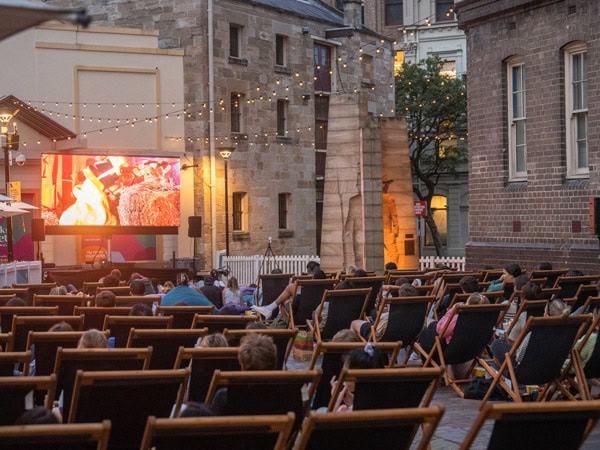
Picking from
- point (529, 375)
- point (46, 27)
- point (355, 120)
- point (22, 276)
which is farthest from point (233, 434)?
point (46, 27)

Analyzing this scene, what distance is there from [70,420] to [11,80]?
101 ft

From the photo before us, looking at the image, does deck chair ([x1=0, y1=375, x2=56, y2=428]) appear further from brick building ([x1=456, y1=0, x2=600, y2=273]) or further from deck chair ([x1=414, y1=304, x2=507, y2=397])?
brick building ([x1=456, y1=0, x2=600, y2=273])

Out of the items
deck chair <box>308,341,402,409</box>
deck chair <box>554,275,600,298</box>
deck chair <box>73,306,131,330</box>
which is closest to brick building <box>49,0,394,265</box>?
deck chair <box>554,275,600,298</box>

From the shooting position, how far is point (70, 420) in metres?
6.41

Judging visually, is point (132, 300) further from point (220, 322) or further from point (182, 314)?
point (220, 322)

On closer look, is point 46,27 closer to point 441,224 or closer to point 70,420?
point 441,224

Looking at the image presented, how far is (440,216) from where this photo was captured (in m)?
58.4

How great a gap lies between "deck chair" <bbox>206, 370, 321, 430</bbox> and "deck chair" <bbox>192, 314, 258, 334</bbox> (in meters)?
3.83

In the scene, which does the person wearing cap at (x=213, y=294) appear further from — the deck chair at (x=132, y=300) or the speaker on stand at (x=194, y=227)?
the speaker on stand at (x=194, y=227)

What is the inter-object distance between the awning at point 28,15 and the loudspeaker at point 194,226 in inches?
1204

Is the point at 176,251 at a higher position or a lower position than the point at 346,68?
lower

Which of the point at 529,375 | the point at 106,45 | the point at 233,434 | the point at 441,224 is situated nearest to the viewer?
the point at 233,434

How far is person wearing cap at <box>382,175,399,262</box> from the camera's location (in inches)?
1050

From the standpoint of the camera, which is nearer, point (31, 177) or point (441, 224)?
point (31, 177)
